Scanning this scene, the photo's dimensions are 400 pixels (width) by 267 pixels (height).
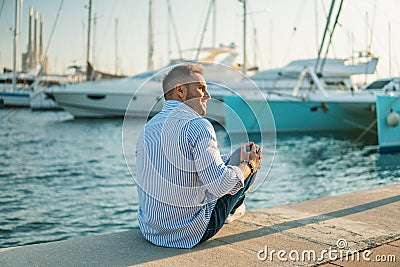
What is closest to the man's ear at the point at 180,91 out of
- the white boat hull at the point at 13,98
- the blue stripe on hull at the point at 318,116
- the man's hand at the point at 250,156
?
the man's hand at the point at 250,156

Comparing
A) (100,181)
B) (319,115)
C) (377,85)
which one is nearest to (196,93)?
(100,181)

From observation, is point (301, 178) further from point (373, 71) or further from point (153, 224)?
point (373, 71)

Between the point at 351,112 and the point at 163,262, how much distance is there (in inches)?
831

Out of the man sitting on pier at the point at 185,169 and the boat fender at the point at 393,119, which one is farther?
the boat fender at the point at 393,119

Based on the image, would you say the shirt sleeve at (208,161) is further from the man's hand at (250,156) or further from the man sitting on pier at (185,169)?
the man's hand at (250,156)

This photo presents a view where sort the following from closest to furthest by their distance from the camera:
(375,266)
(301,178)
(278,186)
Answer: (375,266)
(278,186)
(301,178)

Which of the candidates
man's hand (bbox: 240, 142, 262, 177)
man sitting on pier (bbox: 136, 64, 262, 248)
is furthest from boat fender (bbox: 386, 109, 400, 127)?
man's hand (bbox: 240, 142, 262, 177)

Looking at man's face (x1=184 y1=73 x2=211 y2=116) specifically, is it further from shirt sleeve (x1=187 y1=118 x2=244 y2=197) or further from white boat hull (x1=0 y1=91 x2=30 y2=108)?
white boat hull (x1=0 y1=91 x2=30 y2=108)

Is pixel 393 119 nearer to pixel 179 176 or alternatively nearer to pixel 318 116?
pixel 318 116

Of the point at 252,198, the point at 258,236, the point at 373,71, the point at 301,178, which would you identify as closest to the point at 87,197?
the point at 252,198

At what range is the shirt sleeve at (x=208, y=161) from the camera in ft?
10.4

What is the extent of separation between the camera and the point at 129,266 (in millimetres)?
3123

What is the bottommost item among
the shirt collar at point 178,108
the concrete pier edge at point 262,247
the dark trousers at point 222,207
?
the concrete pier edge at point 262,247

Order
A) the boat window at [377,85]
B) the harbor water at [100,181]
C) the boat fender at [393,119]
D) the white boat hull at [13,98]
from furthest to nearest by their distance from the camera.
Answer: the white boat hull at [13,98] → the boat window at [377,85] → the boat fender at [393,119] → the harbor water at [100,181]
